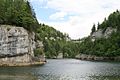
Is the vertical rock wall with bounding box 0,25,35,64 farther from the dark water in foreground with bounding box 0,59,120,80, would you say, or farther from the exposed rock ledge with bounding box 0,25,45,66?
the dark water in foreground with bounding box 0,59,120,80

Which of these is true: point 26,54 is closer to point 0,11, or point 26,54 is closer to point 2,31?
point 2,31

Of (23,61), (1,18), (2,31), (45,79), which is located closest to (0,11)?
(1,18)

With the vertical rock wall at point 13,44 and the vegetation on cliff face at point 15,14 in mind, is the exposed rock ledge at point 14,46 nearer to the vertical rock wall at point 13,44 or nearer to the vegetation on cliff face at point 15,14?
the vertical rock wall at point 13,44

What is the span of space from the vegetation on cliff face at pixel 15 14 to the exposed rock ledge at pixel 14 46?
4.86m

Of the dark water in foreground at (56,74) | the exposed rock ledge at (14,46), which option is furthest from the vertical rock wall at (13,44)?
the dark water in foreground at (56,74)

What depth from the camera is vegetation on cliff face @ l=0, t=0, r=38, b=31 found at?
405 feet

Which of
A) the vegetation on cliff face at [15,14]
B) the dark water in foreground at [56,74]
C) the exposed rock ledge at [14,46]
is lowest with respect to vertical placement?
the dark water in foreground at [56,74]

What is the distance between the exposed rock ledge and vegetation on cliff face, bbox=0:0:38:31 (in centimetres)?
486

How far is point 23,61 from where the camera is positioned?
11812 cm

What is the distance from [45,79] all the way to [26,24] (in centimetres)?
6002

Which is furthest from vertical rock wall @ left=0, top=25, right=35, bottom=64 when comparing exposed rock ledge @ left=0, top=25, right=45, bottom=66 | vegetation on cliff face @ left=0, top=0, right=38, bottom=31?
vegetation on cliff face @ left=0, top=0, right=38, bottom=31

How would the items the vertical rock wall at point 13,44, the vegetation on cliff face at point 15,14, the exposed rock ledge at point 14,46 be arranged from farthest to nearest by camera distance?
1. the vegetation on cliff face at point 15,14
2. the vertical rock wall at point 13,44
3. the exposed rock ledge at point 14,46

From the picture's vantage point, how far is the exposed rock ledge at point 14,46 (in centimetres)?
11350

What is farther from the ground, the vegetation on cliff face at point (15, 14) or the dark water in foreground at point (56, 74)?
the vegetation on cliff face at point (15, 14)
